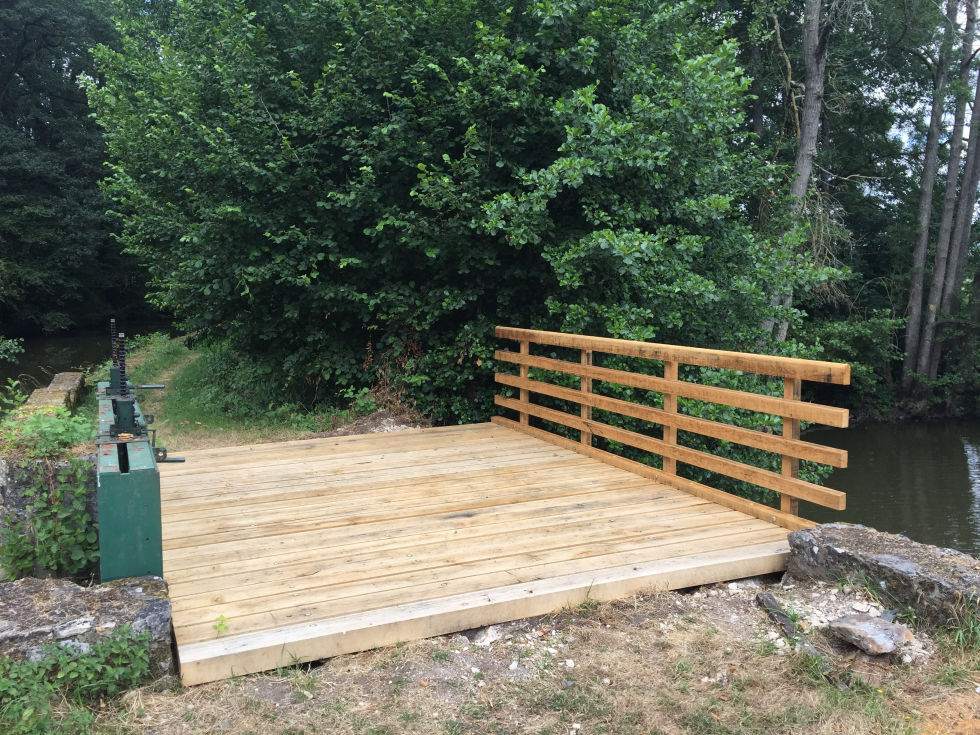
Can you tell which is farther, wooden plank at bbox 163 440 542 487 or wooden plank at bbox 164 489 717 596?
wooden plank at bbox 163 440 542 487

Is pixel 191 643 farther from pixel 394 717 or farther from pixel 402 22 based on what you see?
pixel 402 22

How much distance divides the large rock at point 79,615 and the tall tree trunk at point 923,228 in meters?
21.3

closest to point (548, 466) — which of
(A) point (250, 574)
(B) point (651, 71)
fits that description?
(A) point (250, 574)

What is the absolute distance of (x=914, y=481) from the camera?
1420 centimetres

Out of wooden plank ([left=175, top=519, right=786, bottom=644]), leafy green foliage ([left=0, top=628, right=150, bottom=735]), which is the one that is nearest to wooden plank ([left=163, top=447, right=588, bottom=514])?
wooden plank ([left=175, top=519, right=786, bottom=644])

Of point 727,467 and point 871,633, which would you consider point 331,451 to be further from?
point 871,633

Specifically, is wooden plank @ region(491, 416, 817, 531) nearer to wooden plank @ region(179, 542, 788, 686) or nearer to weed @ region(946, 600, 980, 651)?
wooden plank @ region(179, 542, 788, 686)

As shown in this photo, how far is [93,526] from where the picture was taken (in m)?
3.15

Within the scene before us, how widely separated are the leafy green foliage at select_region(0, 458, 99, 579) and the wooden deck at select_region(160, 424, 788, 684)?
0.42 m

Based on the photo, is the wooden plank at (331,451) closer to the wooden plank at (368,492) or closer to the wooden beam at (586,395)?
the wooden beam at (586,395)

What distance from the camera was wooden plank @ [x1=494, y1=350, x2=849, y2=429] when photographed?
12.3ft

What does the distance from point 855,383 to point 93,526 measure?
19309 millimetres

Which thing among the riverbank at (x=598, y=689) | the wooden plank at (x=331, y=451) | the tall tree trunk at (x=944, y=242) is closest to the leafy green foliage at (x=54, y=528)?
the riverbank at (x=598, y=689)

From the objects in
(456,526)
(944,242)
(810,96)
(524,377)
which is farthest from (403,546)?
(944,242)
